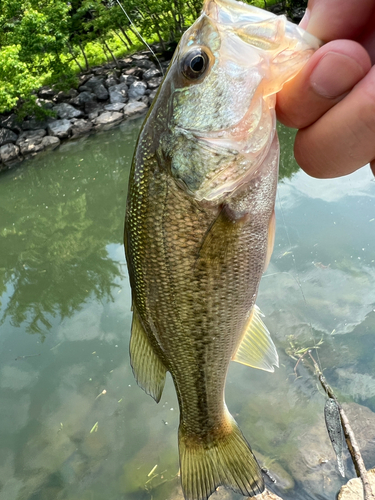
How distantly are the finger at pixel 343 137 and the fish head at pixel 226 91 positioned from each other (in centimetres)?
13

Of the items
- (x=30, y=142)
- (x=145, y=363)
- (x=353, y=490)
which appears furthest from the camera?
(x=30, y=142)

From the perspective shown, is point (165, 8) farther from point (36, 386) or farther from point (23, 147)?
point (36, 386)

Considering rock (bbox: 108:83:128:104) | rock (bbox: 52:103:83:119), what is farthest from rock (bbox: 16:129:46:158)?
rock (bbox: 108:83:128:104)

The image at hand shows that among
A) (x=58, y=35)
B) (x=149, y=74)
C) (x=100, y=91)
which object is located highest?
(x=58, y=35)

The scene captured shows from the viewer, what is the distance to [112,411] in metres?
4.09

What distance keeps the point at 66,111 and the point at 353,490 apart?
13829mm

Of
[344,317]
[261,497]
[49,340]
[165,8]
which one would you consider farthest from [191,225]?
[165,8]

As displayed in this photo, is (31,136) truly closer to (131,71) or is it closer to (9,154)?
(9,154)

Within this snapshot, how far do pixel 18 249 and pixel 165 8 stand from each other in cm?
1370

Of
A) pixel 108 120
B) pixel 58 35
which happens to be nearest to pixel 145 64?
pixel 58 35

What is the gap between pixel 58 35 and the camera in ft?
45.7

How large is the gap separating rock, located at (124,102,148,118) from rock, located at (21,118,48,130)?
280 cm

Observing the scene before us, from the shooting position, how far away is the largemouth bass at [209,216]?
3.81 ft

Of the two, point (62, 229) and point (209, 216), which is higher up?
point (209, 216)
